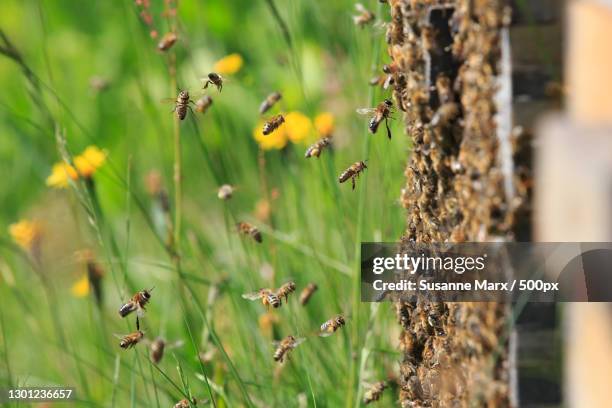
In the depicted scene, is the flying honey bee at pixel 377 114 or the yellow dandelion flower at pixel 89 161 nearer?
the flying honey bee at pixel 377 114

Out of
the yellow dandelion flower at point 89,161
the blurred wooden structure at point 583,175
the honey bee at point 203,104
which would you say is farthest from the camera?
the yellow dandelion flower at point 89,161

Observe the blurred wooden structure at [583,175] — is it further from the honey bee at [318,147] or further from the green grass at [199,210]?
the honey bee at [318,147]

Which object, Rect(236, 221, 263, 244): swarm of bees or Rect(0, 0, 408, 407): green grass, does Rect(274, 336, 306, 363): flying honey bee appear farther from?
Rect(236, 221, 263, 244): swarm of bees

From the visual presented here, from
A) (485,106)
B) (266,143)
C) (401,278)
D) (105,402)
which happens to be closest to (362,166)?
(401,278)

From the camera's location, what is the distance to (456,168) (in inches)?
40.1

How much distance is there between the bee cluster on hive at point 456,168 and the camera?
95cm

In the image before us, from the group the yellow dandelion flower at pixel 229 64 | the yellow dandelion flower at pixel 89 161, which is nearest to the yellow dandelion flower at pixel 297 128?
the yellow dandelion flower at pixel 229 64

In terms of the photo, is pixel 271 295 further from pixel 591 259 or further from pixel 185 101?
pixel 591 259

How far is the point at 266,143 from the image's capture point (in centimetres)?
195

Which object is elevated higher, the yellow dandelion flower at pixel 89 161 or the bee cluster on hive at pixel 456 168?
the yellow dandelion flower at pixel 89 161

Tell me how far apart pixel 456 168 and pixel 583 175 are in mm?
292

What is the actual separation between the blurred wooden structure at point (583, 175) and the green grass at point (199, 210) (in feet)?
1.33

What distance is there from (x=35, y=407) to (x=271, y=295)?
77 cm

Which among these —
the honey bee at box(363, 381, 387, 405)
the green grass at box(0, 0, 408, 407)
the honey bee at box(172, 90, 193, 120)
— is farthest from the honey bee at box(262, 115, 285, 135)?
the honey bee at box(363, 381, 387, 405)
